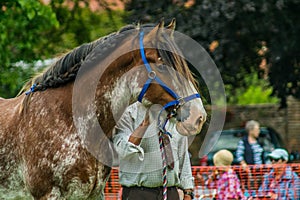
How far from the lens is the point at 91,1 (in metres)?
16.3

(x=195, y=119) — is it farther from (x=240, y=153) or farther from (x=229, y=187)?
(x=240, y=153)

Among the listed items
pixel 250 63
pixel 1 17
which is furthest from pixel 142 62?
pixel 250 63

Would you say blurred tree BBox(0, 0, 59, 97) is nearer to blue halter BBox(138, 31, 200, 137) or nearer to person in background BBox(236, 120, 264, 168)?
person in background BBox(236, 120, 264, 168)

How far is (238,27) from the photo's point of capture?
13320 mm

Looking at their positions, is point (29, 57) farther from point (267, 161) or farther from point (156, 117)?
point (156, 117)

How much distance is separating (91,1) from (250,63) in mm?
4070

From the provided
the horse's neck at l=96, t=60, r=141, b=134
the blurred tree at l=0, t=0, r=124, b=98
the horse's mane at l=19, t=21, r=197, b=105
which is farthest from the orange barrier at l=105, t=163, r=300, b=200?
the horse's neck at l=96, t=60, r=141, b=134

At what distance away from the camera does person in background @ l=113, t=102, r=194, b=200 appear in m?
5.55

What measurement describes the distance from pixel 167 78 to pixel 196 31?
308 inches

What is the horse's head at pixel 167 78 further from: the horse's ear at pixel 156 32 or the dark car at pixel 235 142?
the dark car at pixel 235 142

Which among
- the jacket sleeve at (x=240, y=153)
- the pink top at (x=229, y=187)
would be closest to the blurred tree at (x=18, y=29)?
the jacket sleeve at (x=240, y=153)

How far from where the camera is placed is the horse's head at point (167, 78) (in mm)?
4953

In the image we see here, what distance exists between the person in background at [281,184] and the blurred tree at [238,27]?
4253 millimetres

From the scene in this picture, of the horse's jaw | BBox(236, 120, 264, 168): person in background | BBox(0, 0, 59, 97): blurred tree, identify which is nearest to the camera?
the horse's jaw
